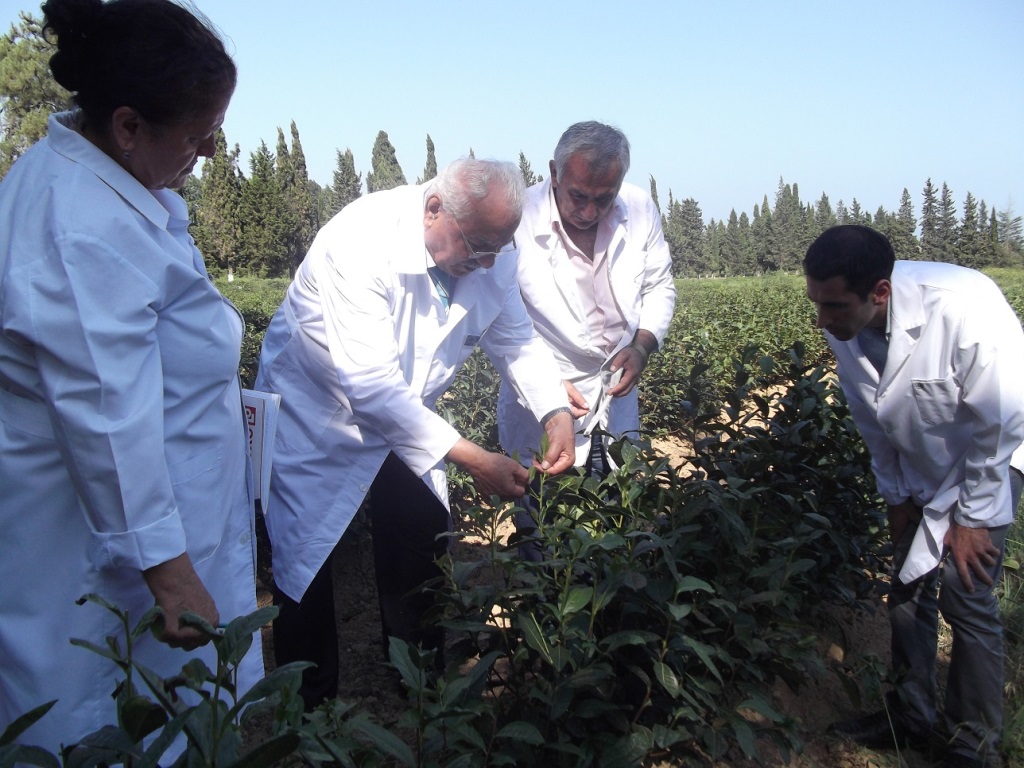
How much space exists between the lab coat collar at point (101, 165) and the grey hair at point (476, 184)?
937 mm

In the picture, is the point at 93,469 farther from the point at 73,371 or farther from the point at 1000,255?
the point at 1000,255

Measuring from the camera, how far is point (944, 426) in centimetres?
246

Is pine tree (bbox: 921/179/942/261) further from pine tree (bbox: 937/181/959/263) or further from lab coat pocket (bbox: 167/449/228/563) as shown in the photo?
lab coat pocket (bbox: 167/449/228/563)

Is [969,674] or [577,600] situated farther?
[969,674]

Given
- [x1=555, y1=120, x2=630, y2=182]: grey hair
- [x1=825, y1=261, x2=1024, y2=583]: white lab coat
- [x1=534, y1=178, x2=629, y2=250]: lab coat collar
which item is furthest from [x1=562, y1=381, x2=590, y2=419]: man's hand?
[x1=825, y1=261, x2=1024, y2=583]: white lab coat

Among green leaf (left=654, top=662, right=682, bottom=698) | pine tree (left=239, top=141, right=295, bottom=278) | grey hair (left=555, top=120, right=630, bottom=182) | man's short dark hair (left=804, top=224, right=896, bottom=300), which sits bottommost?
pine tree (left=239, top=141, right=295, bottom=278)

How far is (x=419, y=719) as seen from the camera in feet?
4.58

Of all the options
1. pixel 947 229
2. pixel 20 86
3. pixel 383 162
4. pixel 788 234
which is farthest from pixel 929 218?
pixel 20 86

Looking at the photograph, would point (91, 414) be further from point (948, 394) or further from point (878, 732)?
point (878, 732)

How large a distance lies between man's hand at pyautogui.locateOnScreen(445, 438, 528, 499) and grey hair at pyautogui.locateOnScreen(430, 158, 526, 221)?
0.65 meters

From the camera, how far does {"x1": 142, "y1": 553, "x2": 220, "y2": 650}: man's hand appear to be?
146cm

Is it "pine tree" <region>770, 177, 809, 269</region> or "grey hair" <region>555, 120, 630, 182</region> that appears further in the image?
"pine tree" <region>770, 177, 809, 269</region>

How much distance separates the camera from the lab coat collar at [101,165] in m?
1.47

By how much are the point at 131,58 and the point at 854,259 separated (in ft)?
6.12
